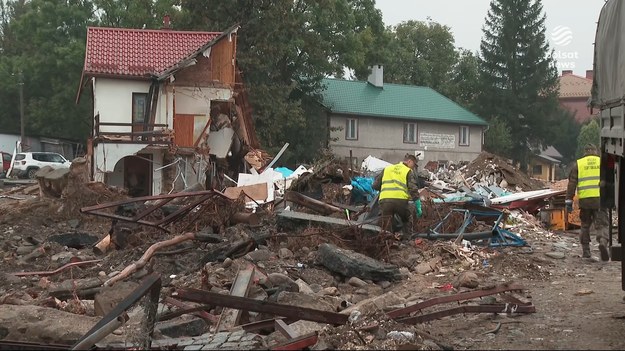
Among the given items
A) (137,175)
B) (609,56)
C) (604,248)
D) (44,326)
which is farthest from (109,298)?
(137,175)

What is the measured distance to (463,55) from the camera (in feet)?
237

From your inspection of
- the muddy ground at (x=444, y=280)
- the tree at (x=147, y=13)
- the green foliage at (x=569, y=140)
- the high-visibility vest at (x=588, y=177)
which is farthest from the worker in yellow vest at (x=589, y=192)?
the green foliage at (x=569, y=140)

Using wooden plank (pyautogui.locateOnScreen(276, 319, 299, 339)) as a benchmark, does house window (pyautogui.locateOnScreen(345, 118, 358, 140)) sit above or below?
above

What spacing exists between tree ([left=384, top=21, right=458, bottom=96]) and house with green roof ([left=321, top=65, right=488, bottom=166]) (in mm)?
10873

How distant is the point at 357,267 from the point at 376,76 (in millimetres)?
44199

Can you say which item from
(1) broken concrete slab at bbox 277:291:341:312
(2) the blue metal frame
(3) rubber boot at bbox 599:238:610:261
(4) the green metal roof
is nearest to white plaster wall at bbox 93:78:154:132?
(2) the blue metal frame

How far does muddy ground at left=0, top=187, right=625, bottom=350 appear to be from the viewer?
22.9ft

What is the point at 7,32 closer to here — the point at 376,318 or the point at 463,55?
the point at 463,55

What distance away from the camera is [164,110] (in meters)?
30.8

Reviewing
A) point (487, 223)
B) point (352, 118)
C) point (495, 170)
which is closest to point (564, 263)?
point (487, 223)

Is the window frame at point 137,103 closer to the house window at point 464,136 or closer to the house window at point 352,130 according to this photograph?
the house window at point 352,130

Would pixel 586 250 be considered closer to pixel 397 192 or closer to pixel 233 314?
pixel 397 192

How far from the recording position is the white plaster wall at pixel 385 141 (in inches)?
2009

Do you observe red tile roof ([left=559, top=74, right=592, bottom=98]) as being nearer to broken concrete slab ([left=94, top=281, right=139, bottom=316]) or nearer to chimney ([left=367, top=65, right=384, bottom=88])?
chimney ([left=367, top=65, right=384, bottom=88])
